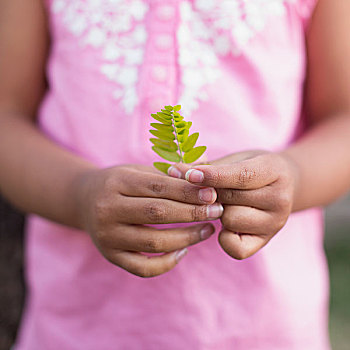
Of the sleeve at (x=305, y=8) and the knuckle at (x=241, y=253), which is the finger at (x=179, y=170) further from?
the sleeve at (x=305, y=8)

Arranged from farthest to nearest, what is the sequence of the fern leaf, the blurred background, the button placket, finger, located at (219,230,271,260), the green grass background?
the green grass background, the blurred background, the button placket, finger, located at (219,230,271,260), the fern leaf

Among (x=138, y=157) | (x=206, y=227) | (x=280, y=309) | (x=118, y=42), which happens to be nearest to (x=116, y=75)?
(x=118, y=42)

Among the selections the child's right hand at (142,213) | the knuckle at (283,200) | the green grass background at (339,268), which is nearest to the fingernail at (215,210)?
the child's right hand at (142,213)

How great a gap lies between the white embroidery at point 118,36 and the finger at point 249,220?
0.32 meters

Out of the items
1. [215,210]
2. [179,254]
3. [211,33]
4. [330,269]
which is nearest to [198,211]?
[215,210]

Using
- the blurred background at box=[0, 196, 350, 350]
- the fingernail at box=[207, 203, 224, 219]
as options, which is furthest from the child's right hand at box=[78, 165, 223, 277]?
the blurred background at box=[0, 196, 350, 350]

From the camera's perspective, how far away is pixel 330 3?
86 centimetres

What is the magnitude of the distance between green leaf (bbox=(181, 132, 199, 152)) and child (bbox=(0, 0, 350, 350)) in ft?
0.52

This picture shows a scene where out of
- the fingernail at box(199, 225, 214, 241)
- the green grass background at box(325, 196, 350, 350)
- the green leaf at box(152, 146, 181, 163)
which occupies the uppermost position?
the green leaf at box(152, 146, 181, 163)

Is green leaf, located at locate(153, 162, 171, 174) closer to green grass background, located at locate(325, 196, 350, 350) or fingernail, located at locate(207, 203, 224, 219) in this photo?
fingernail, located at locate(207, 203, 224, 219)

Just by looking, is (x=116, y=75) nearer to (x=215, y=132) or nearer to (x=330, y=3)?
(x=215, y=132)

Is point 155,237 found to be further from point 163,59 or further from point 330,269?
point 330,269

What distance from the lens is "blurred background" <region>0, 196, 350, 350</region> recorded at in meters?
1.48

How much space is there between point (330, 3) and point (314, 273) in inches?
22.1
